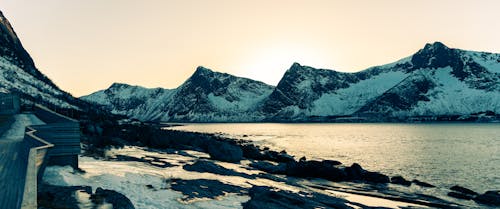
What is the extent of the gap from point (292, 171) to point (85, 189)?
26.1 m

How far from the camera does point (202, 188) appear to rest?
88.4 feet

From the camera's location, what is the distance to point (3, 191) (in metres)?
11.9

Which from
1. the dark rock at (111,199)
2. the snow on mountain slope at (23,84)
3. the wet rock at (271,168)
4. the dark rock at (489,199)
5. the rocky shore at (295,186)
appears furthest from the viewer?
the snow on mountain slope at (23,84)

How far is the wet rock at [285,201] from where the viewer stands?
77.6ft

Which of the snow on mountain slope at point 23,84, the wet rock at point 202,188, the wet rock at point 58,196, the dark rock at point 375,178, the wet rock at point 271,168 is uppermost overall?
the snow on mountain slope at point 23,84

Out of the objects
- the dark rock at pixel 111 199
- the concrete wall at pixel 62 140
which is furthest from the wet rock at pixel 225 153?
the dark rock at pixel 111 199

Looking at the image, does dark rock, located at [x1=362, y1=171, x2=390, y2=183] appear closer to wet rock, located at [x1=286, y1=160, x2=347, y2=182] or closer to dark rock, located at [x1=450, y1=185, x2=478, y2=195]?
wet rock, located at [x1=286, y1=160, x2=347, y2=182]

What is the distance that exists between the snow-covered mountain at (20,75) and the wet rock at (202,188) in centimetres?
7527

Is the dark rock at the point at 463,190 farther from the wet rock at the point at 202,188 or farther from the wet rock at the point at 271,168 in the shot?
the wet rock at the point at 202,188

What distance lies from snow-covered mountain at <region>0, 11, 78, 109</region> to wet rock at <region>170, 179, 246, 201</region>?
75.3 meters

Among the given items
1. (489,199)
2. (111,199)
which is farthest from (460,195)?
(111,199)

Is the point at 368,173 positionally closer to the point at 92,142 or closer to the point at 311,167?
the point at 311,167

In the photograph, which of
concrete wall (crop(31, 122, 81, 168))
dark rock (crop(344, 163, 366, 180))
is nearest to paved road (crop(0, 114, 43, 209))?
concrete wall (crop(31, 122, 81, 168))

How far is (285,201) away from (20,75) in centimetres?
11353
